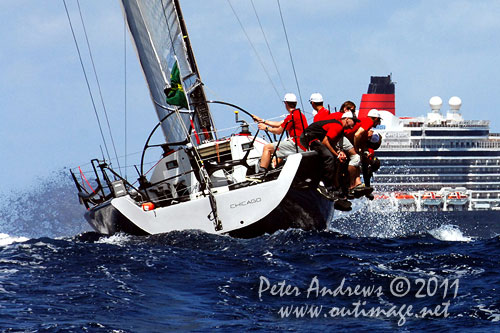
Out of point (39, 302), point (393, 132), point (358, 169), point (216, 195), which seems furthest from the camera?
point (393, 132)

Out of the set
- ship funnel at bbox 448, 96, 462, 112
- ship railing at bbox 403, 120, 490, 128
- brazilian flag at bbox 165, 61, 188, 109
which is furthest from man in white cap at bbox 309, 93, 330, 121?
ship funnel at bbox 448, 96, 462, 112

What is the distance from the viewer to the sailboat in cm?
1212

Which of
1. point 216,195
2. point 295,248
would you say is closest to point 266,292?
point 295,248

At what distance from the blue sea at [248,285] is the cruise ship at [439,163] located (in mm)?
45580

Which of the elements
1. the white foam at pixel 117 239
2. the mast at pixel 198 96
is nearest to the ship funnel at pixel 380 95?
the mast at pixel 198 96

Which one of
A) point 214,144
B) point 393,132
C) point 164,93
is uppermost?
point 164,93

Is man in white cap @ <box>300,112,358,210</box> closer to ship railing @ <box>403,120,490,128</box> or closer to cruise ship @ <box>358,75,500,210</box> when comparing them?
cruise ship @ <box>358,75,500,210</box>

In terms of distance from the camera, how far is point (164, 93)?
15.4 meters

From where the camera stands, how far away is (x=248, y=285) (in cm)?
861

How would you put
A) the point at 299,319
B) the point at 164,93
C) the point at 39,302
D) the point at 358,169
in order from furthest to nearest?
1. the point at 164,93
2. the point at 358,169
3. the point at 39,302
4. the point at 299,319

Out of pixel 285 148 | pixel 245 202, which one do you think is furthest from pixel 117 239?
pixel 285 148

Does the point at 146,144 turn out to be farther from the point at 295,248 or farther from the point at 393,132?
the point at 393,132

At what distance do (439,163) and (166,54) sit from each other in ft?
157

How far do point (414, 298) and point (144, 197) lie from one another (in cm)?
700
